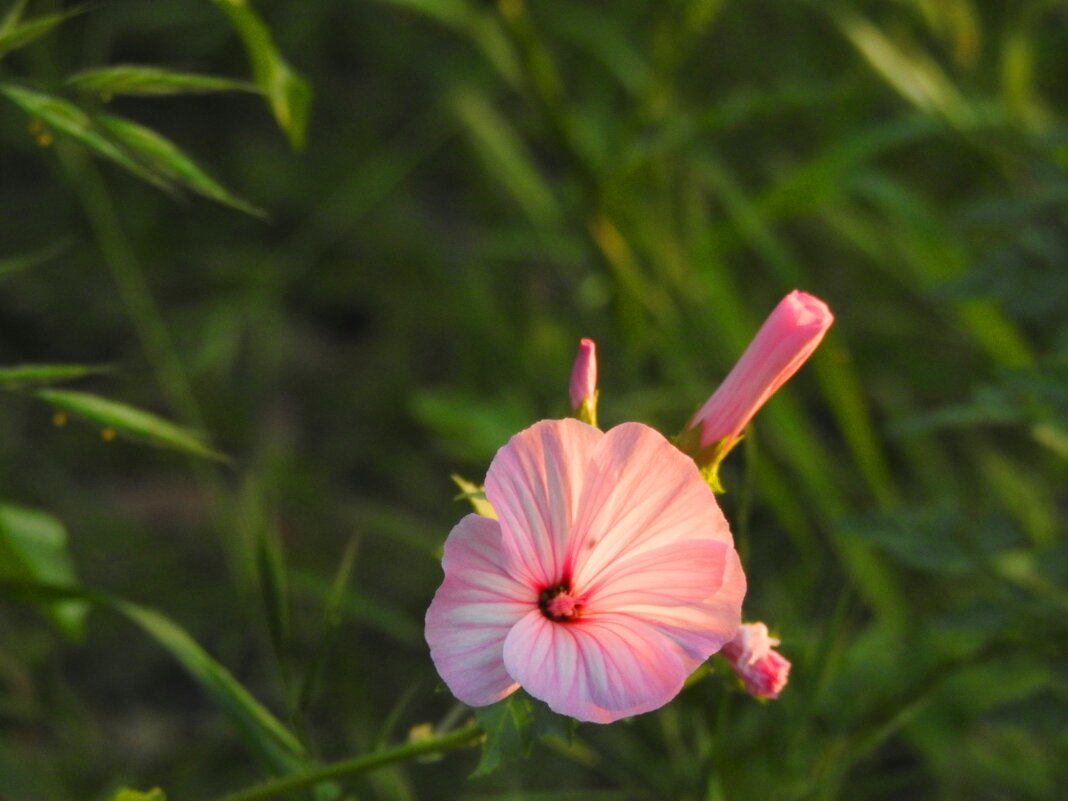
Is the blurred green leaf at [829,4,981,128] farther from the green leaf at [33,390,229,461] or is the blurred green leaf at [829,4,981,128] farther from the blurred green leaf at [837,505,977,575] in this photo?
the green leaf at [33,390,229,461]

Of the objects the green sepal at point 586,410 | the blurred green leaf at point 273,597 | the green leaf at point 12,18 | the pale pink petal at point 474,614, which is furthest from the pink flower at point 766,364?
the green leaf at point 12,18

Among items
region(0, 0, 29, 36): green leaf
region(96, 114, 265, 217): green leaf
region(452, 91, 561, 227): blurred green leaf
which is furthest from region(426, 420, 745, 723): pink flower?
region(452, 91, 561, 227): blurred green leaf

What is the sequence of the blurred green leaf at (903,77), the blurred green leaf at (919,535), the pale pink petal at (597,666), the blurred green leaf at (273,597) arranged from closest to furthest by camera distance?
the pale pink petal at (597,666) → the blurred green leaf at (273,597) → the blurred green leaf at (919,535) → the blurred green leaf at (903,77)

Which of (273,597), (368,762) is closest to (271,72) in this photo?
(273,597)

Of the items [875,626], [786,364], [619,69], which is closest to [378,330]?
[619,69]

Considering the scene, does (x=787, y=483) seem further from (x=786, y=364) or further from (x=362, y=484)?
(x=786, y=364)

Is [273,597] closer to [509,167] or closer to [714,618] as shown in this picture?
[714,618]

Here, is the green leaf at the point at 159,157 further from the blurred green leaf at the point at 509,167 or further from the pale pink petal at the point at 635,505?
the blurred green leaf at the point at 509,167

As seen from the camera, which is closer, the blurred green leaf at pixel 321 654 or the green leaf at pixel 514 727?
the green leaf at pixel 514 727
